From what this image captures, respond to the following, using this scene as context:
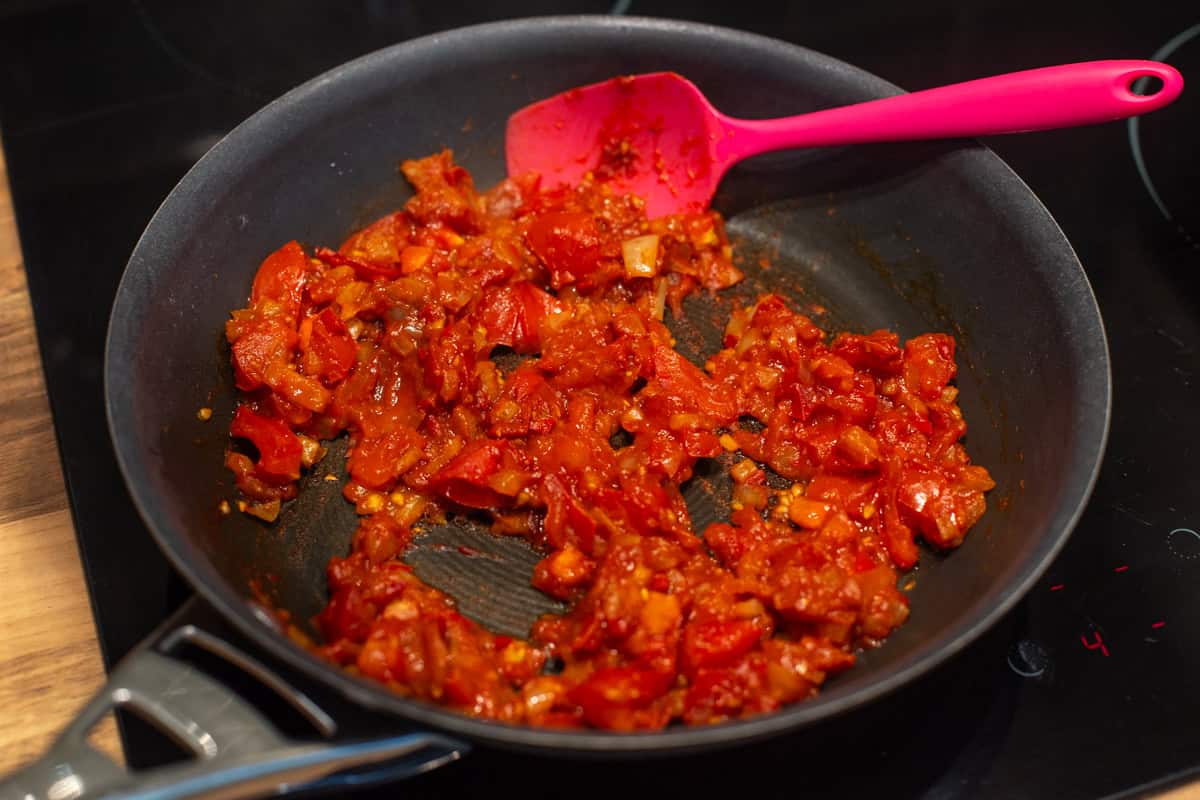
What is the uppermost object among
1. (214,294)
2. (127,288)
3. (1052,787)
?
(127,288)

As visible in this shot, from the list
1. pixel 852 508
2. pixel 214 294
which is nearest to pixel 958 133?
pixel 852 508

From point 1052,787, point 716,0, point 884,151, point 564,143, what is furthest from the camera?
point 716,0

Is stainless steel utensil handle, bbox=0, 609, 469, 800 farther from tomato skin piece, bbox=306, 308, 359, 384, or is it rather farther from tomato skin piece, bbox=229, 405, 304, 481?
tomato skin piece, bbox=306, 308, 359, 384

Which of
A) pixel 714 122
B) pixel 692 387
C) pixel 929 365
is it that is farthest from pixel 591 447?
pixel 714 122

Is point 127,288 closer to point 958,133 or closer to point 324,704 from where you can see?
point 324,704

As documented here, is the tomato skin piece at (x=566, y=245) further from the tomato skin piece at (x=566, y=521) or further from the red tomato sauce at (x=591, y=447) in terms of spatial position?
the tomato skin piece at (x=566, y=521)
